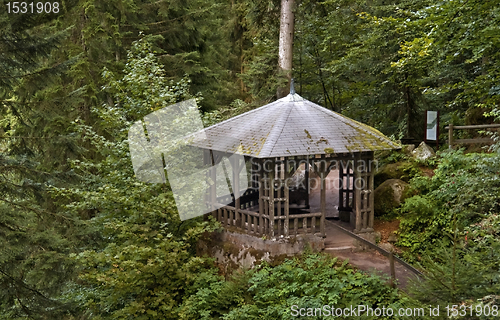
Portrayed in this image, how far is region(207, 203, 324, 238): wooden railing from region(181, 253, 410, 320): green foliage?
68 cm

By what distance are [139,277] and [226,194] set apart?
3723mm

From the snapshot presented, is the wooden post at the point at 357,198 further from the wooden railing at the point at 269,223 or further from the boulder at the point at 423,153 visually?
the boulder at the point at 423,153

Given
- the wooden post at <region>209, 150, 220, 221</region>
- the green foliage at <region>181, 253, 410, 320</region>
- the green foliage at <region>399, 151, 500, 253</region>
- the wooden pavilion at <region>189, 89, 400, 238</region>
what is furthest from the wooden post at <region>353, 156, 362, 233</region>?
the wooden post at <region>209, 150, 220, 221</region>

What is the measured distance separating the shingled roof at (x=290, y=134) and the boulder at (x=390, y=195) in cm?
234

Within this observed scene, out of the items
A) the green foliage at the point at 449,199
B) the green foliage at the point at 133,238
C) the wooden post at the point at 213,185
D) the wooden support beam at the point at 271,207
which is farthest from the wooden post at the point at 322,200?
the wooden post at the point at 213,185

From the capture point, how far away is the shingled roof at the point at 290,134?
9.27 meters

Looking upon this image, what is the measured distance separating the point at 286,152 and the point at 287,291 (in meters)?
2.90

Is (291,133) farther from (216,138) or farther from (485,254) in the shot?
(485,254)

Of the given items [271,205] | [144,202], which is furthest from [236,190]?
[144,202]

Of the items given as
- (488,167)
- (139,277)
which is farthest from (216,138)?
(488,167)

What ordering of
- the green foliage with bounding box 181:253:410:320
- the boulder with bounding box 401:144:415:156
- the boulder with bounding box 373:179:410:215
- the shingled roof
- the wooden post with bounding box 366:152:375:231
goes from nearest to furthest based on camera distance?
1. the green foliage with bounding box 181:253:410:320
2. the shingled roof
3. the wooden post with bounding box 366:152:375:231
4. the boulder with bounding box 373:179:410:215
5. the boulder with bounding box 401:144:415:156

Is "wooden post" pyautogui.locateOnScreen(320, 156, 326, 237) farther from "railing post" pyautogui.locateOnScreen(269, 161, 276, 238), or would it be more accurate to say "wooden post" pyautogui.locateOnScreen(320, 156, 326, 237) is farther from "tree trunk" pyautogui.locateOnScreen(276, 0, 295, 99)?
"tree trunk" pyautogui.locateOnScreen(276, 0, 295, 99)

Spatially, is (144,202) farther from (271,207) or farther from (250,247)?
(271,207)

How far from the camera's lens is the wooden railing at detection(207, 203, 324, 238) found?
9.68 meters
